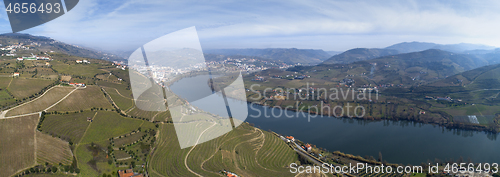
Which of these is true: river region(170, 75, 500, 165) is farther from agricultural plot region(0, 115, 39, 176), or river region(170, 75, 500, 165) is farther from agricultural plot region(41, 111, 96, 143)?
agricultural plot region(0, 115, 39, 176)

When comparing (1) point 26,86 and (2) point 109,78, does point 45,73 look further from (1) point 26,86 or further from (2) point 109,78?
(2) point 109,78

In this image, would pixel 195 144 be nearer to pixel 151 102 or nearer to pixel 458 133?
pixel 151 102

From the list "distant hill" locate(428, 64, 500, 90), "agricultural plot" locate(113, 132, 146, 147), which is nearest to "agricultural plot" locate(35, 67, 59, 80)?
"agricultural plot" locate(113, 132, 146, 147)

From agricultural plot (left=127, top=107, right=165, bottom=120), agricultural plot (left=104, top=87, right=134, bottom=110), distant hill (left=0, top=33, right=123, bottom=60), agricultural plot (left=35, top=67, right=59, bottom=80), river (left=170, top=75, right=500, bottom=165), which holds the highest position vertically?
distant hill (left=0, top=33, right=123, bottom=60)

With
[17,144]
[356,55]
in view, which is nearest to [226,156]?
[17,144]

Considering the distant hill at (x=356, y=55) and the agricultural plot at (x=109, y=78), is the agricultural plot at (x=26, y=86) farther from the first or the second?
the distant hill at (x=356, y=55)

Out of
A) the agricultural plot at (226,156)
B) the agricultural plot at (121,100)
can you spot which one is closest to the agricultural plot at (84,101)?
the agricultural plot at (121,100)

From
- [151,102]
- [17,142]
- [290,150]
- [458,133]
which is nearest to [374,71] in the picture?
[458,133]
